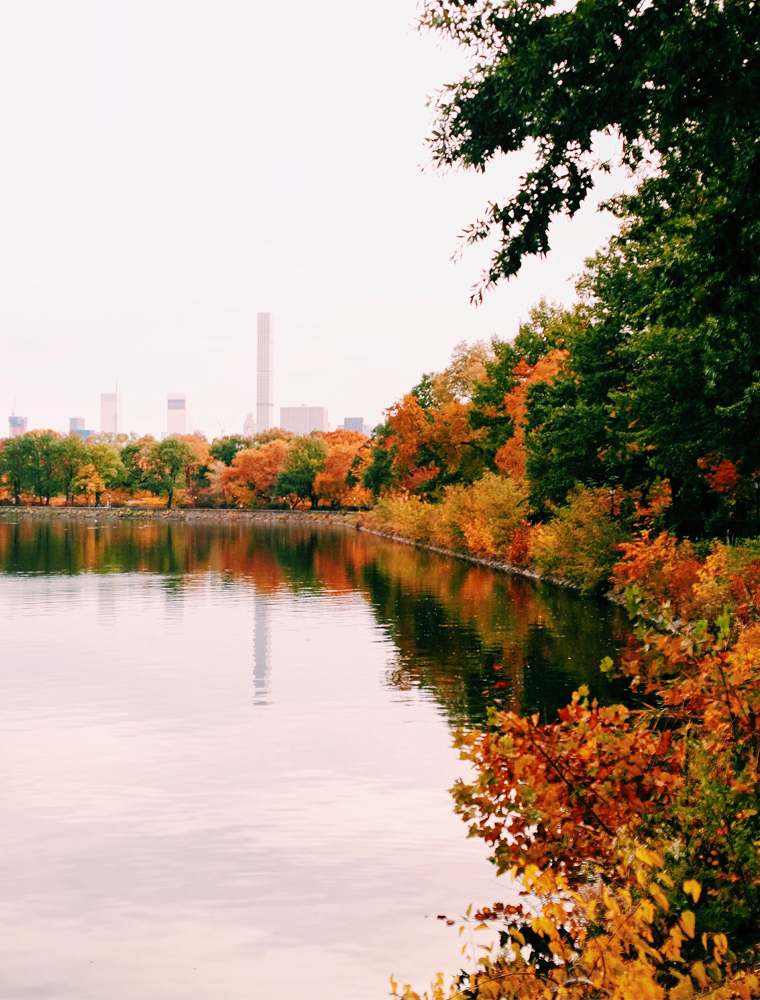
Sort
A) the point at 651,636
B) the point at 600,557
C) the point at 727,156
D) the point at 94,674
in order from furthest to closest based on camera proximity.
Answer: the point at 600,557 → the point at 94,674 → the point at 727,156 → the point at 651,636

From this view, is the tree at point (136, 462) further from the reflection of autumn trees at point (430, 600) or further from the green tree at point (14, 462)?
the reflection of autumn trees at point (430, 600)

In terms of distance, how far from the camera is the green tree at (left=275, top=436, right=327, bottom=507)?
431 feet

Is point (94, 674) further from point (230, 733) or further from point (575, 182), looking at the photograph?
point (575, 182)

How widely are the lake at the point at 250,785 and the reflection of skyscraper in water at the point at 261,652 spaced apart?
3.7 inches

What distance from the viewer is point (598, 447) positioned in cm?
3472

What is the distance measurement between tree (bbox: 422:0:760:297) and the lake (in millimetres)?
6946

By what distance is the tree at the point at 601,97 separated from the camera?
10914 mm

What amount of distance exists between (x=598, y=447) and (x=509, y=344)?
92.6 feet

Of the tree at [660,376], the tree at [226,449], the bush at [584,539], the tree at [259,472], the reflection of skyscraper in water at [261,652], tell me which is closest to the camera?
the tree at [660,376]

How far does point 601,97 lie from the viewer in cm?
1170

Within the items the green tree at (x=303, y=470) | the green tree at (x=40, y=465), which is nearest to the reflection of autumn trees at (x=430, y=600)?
the green tree at (x=303, y=470)

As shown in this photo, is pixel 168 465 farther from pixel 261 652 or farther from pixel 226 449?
pixel 261 652

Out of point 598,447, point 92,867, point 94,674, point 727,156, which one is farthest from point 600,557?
point 92,867

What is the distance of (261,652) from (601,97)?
50.9 ft
